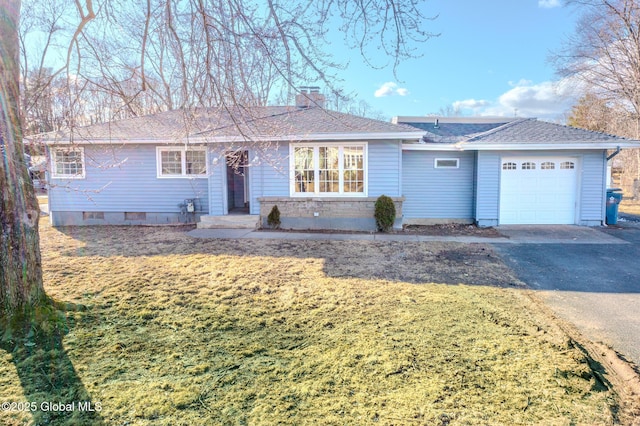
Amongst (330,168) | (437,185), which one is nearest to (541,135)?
(437,185)

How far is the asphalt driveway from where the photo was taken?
407cm

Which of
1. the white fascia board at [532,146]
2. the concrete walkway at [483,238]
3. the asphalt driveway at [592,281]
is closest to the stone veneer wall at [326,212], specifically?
the concrete walkway at [483,238]

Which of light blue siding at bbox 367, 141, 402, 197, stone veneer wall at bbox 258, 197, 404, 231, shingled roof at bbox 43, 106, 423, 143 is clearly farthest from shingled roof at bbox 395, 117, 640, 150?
stone veneer wall at bbox 258, 197, 404, 231

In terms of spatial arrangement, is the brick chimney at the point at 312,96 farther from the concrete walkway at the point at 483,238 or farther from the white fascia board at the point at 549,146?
the white fascia board at the point at 549,146

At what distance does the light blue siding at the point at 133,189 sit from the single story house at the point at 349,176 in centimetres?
3

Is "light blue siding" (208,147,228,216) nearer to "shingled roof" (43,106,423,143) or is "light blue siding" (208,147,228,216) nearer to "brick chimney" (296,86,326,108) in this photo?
"shingled roof" (43,106,423,143)

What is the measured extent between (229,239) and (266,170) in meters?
2.59

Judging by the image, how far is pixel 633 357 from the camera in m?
3.40

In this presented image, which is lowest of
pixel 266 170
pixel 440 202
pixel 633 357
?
pixel 633 357

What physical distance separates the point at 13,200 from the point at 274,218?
709 cm

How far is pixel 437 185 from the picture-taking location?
11812mm

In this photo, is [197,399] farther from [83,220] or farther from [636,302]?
[83,220]

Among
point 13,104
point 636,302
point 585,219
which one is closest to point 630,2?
point 585,219

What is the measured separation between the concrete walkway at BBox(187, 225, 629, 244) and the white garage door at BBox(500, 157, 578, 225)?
654mm
